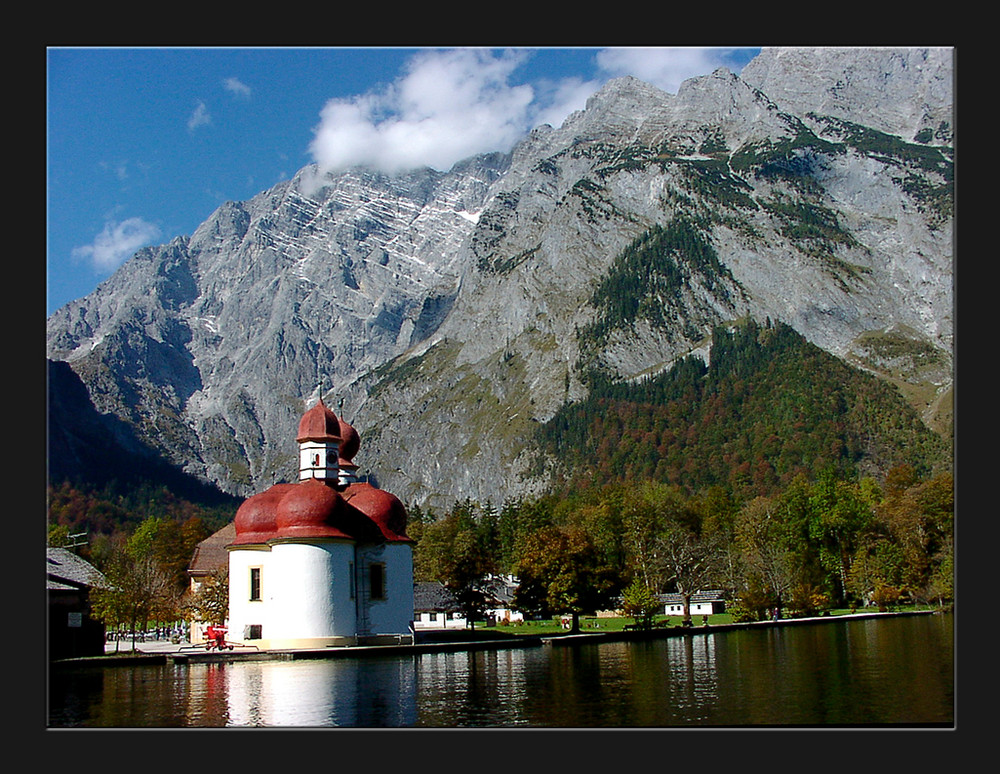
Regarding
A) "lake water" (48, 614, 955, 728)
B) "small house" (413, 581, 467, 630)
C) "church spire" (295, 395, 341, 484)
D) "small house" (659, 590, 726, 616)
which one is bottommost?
"small house" (659, 590, 726, 616)

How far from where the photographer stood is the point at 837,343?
7470 inches

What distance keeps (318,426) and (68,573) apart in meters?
14.6

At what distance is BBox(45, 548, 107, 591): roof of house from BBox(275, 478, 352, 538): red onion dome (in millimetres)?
8751

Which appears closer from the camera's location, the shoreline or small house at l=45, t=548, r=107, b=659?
small house at l=45, t=548, r=107, b=659

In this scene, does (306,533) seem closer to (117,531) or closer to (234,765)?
(234,765)

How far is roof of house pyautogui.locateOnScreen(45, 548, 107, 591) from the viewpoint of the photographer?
46031mm

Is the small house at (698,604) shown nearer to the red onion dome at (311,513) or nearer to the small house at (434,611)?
the small house at (434,611)

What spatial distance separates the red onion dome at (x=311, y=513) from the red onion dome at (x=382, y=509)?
3.91 m

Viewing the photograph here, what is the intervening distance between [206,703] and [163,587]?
50.6 metres

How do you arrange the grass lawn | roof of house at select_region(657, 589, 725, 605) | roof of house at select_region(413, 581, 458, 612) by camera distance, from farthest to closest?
roof of house at select_region(657, 589, 725, 605) → roof of house at select_region(413, 581, 458, 612) → the grass lawn

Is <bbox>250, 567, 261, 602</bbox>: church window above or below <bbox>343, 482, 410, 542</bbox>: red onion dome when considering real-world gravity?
below

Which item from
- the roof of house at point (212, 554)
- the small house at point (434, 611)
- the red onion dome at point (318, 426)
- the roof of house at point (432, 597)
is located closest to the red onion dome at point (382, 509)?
the red onion dome at point (318, 426)

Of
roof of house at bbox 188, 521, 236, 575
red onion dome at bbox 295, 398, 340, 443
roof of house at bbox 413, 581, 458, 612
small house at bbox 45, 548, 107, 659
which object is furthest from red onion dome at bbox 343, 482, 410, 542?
roof of house at bbox 188, 521, 236, 575

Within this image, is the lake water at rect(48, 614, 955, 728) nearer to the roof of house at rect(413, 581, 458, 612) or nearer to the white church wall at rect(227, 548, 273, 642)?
the white church wall at rect(227, 548, 273, 642)
